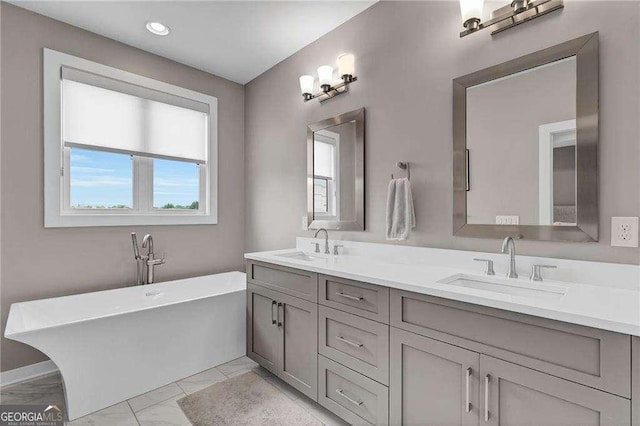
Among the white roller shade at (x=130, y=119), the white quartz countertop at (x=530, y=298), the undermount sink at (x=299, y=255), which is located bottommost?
the undermount sink at (x=299, y=255)

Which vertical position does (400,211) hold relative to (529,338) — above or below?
above

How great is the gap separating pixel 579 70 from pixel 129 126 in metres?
3.16

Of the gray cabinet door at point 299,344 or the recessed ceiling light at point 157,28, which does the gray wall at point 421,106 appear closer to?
the gray cabinet door at point 299,344

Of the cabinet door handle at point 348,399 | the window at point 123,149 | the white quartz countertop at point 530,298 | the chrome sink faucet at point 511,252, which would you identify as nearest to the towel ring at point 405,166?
the white quartz countertop at point 530,298

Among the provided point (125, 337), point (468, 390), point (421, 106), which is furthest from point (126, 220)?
point (468, 390)

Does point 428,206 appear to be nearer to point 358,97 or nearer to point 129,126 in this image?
point 358,97

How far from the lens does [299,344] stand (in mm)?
1946

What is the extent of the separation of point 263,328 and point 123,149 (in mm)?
→ 1959

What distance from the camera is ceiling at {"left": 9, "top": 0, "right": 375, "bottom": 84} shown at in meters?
2.23

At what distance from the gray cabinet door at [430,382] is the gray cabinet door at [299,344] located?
0.54m

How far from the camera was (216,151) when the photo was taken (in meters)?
3.31

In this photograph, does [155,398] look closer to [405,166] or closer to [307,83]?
[405,166]

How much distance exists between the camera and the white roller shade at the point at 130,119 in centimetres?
249

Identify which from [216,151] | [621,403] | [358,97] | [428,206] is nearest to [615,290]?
[621,403]
